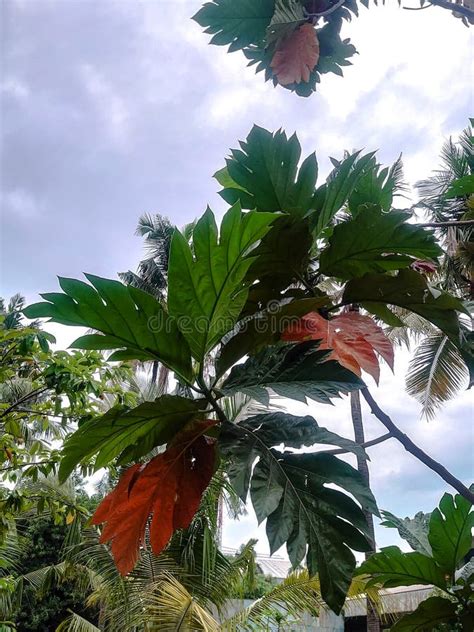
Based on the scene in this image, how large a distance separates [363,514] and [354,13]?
1204 millimetres

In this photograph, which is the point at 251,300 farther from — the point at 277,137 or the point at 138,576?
the point at 138,576

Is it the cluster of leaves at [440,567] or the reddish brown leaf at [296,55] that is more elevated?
the reddish brown leaf at [296,55]

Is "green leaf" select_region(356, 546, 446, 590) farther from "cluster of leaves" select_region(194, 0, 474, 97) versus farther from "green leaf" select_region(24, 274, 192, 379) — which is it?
"cluster of leaves" select_region(194, 0, 474, 97)

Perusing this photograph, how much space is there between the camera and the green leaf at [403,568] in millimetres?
857

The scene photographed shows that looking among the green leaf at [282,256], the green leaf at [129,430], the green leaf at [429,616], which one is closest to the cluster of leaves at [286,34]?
the green leaf at [282,256]

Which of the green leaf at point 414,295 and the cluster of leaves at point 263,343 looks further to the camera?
the green leaf at point 414,295

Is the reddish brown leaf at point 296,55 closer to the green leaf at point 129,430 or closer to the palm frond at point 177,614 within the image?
the green leaf at point 129,430

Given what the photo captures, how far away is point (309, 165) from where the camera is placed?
2.42 feet

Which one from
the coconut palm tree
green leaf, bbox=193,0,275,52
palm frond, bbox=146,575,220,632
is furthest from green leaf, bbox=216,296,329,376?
the coconut palm tree

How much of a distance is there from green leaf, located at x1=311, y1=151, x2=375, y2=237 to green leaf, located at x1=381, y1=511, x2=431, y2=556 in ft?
2.02

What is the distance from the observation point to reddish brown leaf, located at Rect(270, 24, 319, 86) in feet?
3.37

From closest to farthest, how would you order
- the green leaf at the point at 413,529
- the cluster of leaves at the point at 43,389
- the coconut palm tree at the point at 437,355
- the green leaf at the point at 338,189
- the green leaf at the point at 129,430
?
the green leaf at the point at 129,430, the green leaf at the point at 338,189, the green leaf at the point at 413,529, the cluster of leaves at the point at 43,389, the coconut palm tree at the point at 437,355

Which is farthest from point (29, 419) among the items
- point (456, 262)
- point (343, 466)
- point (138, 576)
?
point (456, 262)

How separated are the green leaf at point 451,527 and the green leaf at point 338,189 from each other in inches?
20.9
